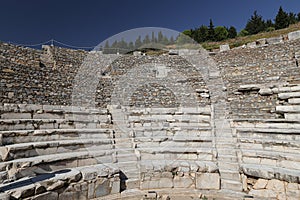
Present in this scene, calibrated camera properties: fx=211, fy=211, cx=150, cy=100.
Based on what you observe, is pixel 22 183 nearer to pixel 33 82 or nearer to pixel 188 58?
pixel 33 82

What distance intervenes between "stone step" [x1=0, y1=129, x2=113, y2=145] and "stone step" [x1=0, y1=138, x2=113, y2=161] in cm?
17

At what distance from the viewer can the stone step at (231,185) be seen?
3817mm

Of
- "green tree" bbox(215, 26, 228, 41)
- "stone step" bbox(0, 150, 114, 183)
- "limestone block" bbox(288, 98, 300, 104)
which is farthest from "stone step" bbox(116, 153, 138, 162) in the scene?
"green tree" bbox(215, 26, 228, 41)

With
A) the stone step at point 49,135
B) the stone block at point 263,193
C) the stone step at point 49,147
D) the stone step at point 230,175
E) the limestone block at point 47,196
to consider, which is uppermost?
the stone step at point 49,135

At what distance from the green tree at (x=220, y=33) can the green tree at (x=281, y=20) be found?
6.96 meters

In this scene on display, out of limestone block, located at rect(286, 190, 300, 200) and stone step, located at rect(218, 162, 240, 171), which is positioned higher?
stone step, located at rect(218, 162, 240, 171)

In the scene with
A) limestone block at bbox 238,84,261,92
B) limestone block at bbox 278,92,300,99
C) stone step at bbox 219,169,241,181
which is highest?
limestone block at bbox 238,84,261,92

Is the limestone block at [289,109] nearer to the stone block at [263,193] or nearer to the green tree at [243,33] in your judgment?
the stone block at [263,193]

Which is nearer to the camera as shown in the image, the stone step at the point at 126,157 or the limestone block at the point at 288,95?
the stone step at the point at 126,157

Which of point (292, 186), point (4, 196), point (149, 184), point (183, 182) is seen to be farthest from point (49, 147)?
point (292, 186)

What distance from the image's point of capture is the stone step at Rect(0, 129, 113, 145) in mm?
3547

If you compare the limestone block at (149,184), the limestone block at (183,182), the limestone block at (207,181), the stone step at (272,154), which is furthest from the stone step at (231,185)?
the limestone block at (149,184)

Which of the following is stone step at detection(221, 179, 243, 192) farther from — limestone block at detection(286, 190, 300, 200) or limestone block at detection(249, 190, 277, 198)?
limestone block at detection(286, 190, 300, 200)

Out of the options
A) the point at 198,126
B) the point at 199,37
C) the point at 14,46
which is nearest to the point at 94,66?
the point at 14,46
